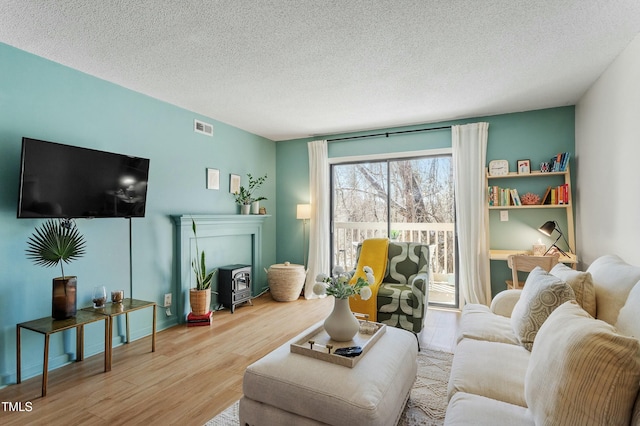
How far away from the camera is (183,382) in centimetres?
241

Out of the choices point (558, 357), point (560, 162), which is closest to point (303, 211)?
point (560, 162)

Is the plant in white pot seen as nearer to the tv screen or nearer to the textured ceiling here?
the tv screen

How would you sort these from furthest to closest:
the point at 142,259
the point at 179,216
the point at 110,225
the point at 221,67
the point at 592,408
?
the point at 179,216, the point at 142,259, the point at 110,225, the point at 221,67, the point at 592,408

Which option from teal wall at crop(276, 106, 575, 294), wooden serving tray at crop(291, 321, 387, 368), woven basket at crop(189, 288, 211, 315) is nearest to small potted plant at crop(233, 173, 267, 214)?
woven basket at crop(189, 288, 211, 315)

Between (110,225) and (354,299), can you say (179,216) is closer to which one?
(110,225)

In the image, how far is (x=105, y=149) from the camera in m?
3.06

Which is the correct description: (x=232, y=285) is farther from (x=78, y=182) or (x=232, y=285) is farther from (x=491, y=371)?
(x=491, y=371)

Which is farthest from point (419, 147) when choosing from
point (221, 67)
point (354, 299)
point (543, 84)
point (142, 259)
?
point (142, 259)

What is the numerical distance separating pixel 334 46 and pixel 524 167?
9.35ft

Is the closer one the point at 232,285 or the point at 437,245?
the point at 232,285

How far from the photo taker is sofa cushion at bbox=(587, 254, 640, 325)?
161 centimetres

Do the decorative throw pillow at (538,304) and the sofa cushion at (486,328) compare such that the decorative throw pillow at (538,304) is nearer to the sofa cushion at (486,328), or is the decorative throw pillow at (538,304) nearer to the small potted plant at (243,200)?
the sofa cushion at (486,328)

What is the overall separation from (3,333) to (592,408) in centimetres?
342

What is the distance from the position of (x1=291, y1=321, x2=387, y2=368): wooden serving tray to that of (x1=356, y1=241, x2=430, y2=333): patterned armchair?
0.93 metres
